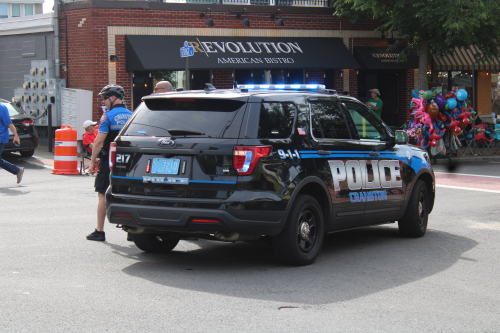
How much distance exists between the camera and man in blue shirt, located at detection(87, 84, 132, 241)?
756 cm

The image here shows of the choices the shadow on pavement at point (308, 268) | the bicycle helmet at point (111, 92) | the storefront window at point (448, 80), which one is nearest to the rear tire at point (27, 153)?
the bicycle helmet at point (111, 92)

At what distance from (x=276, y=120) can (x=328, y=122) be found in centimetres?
92

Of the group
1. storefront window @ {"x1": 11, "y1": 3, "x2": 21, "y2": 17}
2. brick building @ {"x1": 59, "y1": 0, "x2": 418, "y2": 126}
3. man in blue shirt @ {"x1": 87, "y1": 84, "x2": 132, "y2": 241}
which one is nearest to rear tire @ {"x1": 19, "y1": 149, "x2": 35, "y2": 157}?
brick building @ {"x1": 59, "y1": 0, "x2": 418, "y2": 126}

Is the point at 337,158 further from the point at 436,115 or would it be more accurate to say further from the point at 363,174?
the point at 436,115

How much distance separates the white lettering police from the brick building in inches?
538

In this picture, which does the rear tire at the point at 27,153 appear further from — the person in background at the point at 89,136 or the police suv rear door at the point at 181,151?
the police suv rear door at the point at 181,151

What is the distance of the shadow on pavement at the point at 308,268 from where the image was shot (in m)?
5.64

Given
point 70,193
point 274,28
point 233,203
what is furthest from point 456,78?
point 233,203

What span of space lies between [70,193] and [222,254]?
583 centimetres

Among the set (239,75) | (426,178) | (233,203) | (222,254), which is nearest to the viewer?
(233,203)

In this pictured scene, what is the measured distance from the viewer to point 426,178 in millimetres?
8711

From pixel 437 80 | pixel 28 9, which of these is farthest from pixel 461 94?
pixel 28 9

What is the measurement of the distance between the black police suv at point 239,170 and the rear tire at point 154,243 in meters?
0.01

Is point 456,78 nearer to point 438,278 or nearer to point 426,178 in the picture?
point 426,178
